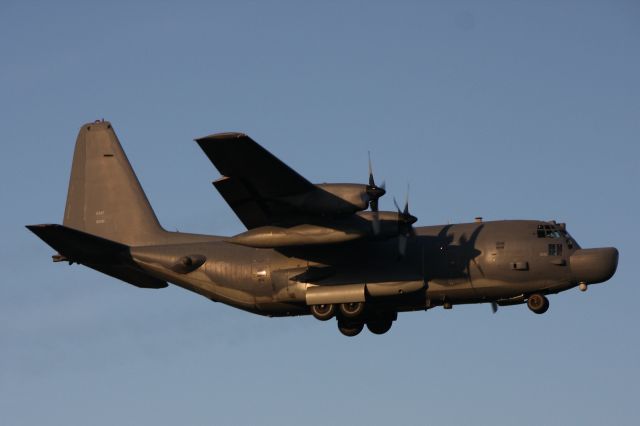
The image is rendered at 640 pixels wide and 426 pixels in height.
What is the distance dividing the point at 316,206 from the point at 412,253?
10.9 feet

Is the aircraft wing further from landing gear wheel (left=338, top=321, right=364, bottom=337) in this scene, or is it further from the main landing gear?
landing gear wheel (left=338, top=321, right=364, bottom=337)

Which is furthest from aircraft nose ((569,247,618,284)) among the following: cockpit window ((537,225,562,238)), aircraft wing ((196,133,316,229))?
aircraft wing ((196,133,316,229))

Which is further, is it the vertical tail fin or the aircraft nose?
the vertical tail fin

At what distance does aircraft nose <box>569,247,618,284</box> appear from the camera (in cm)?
2608

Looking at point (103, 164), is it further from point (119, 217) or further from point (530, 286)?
point (530, 286)

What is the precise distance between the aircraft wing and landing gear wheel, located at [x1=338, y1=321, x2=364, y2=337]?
408 centimetres

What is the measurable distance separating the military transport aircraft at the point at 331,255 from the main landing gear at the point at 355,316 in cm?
3

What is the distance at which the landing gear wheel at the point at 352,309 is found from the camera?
88.6ft

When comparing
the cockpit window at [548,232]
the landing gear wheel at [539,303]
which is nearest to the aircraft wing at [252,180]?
the cockpit window at [548,232]

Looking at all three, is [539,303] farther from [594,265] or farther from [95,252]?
[95,252]

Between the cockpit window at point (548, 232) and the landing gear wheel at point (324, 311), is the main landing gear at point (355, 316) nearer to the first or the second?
the landing gear wheel at point (324, 311)

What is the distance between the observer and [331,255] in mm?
27219

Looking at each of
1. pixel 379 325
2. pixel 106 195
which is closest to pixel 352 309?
pixel 379 325

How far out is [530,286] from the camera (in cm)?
2650
